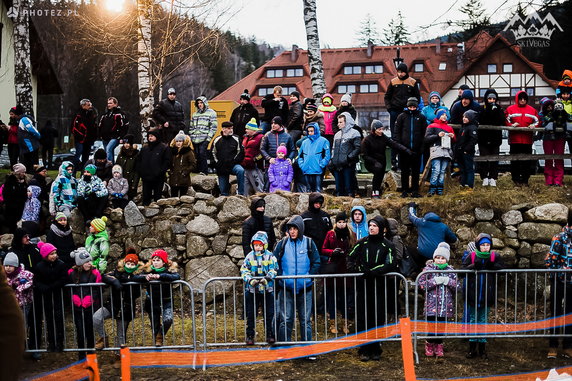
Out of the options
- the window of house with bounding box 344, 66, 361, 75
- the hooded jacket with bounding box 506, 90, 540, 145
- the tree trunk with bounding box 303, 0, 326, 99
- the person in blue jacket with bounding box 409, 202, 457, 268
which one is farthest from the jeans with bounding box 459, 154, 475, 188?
the window of house with bounding box 344, 66, 361, 75

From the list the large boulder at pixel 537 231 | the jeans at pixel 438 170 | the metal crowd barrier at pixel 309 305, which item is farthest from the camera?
the jeans at pixel 438 170

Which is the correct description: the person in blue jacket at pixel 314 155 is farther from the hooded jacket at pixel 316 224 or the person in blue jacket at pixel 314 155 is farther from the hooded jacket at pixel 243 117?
the hooded jacket at pixel 243 117

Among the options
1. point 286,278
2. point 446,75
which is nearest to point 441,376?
point 286,278

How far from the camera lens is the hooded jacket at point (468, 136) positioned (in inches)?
464

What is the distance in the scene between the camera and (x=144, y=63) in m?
17.0

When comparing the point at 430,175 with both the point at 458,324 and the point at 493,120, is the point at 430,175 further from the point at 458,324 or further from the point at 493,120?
the point at 458,324

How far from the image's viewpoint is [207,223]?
1180 centimetres

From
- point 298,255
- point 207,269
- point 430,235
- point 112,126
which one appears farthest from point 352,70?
point 298,255

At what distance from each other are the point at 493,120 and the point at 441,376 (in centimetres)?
610

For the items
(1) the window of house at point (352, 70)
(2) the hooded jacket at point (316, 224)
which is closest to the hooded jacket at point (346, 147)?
(2) the hooded jacket at point (316, 224)

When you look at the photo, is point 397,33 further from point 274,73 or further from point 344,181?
point 344,181

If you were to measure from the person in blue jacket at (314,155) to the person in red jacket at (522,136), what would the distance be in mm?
3270

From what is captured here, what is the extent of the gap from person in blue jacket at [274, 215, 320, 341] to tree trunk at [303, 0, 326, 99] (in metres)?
6.74

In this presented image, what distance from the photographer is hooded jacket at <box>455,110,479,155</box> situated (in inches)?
464
